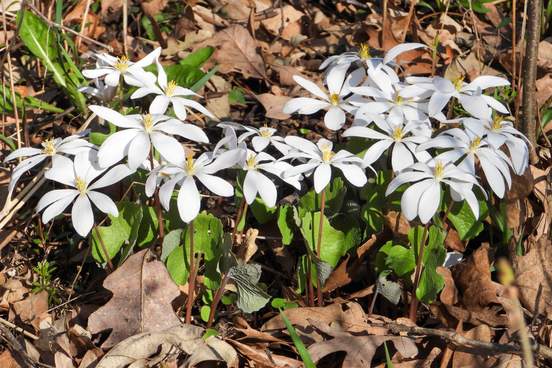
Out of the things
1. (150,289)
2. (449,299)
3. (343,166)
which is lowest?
(449,299)

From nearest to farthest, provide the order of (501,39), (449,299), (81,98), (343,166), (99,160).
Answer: (99,160) → (343,166) → (449,299) → (81,98) → (501,39)

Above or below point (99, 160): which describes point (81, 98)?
below

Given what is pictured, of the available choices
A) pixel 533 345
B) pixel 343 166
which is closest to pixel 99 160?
pixel 343 166

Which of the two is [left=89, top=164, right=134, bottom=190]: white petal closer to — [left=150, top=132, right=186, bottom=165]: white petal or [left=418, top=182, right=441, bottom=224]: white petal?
[left=150, top=132, right=186, bottom=165]: white petal

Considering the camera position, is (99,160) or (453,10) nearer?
(99,160)

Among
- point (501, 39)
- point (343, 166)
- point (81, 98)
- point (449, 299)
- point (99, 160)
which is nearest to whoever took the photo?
point (99, 160)

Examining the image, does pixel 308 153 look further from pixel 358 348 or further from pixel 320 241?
pixel 358 348

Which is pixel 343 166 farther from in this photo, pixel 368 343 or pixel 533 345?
pixel 533 345
